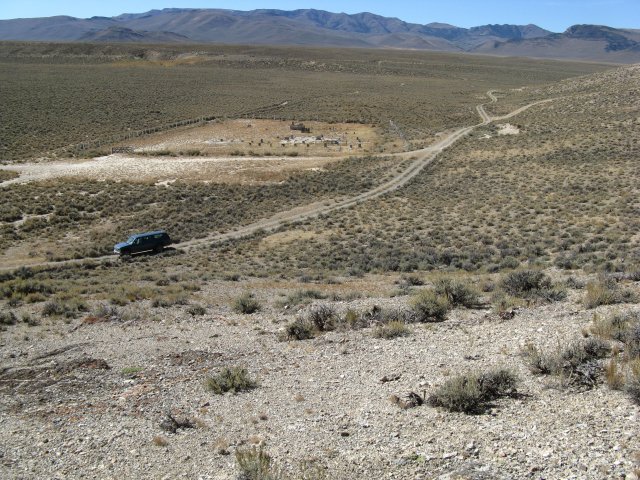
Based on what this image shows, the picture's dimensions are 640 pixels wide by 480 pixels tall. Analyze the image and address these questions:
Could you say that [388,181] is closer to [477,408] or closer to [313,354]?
[313,354]

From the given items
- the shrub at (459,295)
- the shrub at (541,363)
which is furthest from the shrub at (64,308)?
the shrub at (541,363)

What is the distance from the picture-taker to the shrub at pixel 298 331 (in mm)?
13914

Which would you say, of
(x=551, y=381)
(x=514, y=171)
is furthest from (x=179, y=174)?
(x=551, y=381)

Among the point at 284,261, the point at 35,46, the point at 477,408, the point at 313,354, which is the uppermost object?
the point at 35,46

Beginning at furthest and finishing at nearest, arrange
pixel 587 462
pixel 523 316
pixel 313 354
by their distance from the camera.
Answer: pixel 523 316 < pixel 313 354 < pixel 587 462

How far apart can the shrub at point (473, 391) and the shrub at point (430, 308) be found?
4.59m

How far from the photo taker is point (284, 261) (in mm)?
27172

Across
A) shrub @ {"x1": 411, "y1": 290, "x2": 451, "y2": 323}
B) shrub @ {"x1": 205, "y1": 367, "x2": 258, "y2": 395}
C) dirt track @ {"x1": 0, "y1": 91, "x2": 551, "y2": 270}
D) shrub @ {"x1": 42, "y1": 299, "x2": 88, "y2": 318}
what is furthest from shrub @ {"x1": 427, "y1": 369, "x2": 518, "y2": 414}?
dirt track @ {"x1": 0, "y1": 91, "x2": 551, "y2": 270}

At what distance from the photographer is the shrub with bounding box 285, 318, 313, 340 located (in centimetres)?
1391

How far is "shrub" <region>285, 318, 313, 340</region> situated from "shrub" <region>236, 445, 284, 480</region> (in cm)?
592

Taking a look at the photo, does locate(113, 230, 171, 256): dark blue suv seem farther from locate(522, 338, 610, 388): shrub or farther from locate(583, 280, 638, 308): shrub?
locate(522, 338, 610, 388): shrub

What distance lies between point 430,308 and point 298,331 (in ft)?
11.5

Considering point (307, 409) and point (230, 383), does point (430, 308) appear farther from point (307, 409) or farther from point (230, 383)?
point (230, 383)

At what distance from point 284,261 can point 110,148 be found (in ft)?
134
